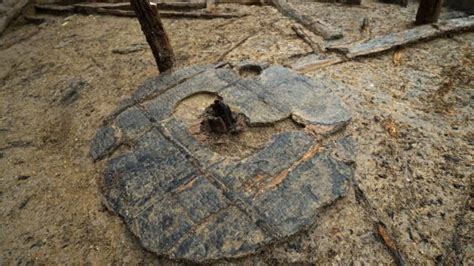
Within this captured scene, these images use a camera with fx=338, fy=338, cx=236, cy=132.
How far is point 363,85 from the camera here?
299 cm

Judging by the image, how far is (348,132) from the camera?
8.09ft

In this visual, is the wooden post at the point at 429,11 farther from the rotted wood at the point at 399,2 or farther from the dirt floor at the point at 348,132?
the rotted wood at the point at 399,2

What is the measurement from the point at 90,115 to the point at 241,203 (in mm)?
1877

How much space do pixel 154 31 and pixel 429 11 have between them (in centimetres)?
306

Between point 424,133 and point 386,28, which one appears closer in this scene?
point 424,133

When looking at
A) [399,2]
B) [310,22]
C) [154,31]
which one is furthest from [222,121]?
[399,2]

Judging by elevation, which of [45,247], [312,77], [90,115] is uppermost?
[312,77]

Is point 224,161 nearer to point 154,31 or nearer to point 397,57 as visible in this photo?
point 154,31

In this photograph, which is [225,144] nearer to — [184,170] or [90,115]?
[184,170]

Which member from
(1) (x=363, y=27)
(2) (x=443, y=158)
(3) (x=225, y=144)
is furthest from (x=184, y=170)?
(1) (x=363, y=27)

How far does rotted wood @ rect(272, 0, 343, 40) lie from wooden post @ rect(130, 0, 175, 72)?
1743 millimetres

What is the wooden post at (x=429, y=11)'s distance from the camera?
12.4ft

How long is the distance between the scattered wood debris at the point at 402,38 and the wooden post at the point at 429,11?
19 centimetres

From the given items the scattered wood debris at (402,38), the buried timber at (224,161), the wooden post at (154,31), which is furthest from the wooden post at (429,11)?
the wooden post at (154,31)
